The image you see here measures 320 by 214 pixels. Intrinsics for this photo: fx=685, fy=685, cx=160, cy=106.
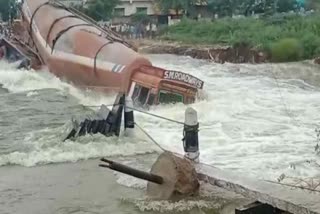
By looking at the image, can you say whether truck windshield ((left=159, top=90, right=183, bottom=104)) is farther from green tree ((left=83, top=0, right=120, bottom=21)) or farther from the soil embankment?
green tree ((left=83, top=0, right=120, bottom=21))

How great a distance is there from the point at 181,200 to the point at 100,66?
Answer: 1127 cm

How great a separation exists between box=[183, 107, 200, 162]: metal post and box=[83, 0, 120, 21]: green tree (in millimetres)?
43683

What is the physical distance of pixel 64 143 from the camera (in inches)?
505

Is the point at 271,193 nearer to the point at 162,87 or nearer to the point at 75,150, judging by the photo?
the point at 75,150

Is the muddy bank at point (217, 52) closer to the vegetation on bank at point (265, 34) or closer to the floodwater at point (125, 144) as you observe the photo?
the vegetation on bank at point (265, 34)

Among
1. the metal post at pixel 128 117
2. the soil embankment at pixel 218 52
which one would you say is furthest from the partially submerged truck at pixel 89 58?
the soil embankment at pixel 218 52

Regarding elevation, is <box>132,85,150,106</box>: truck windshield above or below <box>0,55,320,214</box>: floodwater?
above

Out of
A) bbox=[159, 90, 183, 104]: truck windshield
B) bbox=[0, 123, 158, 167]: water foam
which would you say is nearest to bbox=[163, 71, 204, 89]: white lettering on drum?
bbox=[159, 90, 183, 104]: truck windshield

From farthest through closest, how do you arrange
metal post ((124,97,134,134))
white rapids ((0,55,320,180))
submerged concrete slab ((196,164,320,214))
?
1. metal post ((124,97,134,134))
2. white rapids ((0,55,320,180))
3. submerged concrete slab ((196,164,320,214))

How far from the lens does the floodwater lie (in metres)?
9.67

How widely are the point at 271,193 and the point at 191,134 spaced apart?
254 cm

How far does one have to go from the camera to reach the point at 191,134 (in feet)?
32.4

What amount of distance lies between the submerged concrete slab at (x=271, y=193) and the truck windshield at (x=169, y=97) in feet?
27.4

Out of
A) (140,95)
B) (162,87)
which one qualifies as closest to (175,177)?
(162,87)
